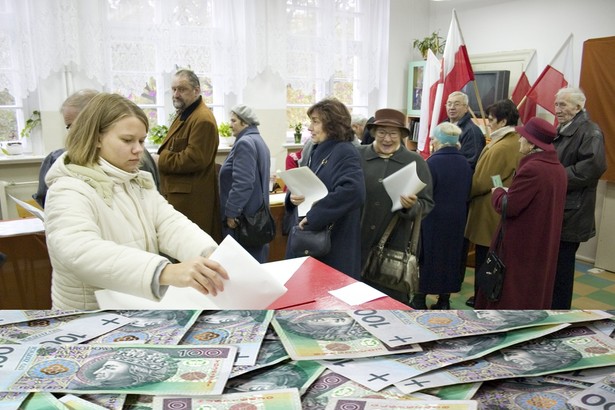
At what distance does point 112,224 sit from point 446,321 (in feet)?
3.46

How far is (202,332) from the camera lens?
3.76ft

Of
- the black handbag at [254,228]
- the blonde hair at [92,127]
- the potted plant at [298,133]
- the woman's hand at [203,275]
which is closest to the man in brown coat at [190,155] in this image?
the black handbag at [254,228]

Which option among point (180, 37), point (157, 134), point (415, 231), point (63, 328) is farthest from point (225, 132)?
point (63, 328)

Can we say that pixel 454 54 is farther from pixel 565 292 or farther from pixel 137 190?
pixel 137 190

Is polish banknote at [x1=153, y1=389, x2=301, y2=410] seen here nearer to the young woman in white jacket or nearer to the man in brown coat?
the young woman in white jacket

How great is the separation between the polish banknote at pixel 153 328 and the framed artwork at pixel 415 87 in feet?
20.2

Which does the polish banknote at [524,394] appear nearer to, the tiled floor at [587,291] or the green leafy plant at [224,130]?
the tiled floor at [587,291]

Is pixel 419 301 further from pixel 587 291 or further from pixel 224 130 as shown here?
pixel 224 130

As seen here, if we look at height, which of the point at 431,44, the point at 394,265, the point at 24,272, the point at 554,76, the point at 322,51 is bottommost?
the point at 24,272

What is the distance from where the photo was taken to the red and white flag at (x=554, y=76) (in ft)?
17.0

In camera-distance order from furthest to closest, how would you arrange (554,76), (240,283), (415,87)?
(415,87) → (554,76) → (240,283)

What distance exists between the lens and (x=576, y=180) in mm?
3512

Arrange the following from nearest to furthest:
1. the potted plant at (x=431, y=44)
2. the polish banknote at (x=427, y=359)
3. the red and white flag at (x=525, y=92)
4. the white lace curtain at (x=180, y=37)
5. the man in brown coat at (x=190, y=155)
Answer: the polish banknote at (x=427, y=359) → the man in brown coat at (x=190, y=155) → the white lace curtain at (x=180, y=37) → the red and white flag at (x=525, y=92) → the potted plant at (x=431, y=44)

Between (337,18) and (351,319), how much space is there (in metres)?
5.89
